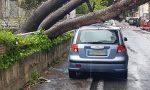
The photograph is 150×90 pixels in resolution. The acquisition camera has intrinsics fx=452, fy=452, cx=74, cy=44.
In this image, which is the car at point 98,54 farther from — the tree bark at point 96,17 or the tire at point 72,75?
the tree bark at point 96,17

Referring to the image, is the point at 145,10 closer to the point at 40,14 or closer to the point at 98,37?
the point at 40,14

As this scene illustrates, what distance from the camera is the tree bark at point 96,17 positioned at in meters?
13.7

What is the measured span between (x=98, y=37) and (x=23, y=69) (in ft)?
8.76

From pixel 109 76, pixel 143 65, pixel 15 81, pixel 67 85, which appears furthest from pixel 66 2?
pixel 15 81

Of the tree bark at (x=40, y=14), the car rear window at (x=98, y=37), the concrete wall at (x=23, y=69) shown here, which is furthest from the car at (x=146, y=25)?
the car rear window at (x=98, y=37)

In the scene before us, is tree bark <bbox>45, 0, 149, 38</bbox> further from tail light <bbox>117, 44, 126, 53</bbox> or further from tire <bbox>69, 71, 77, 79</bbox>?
tire <bbox>69, 71, 77, 79</bbox>

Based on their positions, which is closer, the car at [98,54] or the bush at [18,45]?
the bush at [18,45]

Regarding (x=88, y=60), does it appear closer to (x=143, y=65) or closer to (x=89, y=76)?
(x=89, y=76)


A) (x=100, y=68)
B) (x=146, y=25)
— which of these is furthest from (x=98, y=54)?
(x=146, y=25)

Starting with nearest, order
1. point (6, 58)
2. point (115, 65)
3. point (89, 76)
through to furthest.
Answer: point (6, 58) < point (115, 65) < point (89, 76)

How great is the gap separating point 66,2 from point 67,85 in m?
7.77

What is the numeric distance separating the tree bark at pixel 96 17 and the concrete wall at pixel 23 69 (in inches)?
29.3

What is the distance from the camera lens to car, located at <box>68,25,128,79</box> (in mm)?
12727

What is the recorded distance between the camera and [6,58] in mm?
10219
